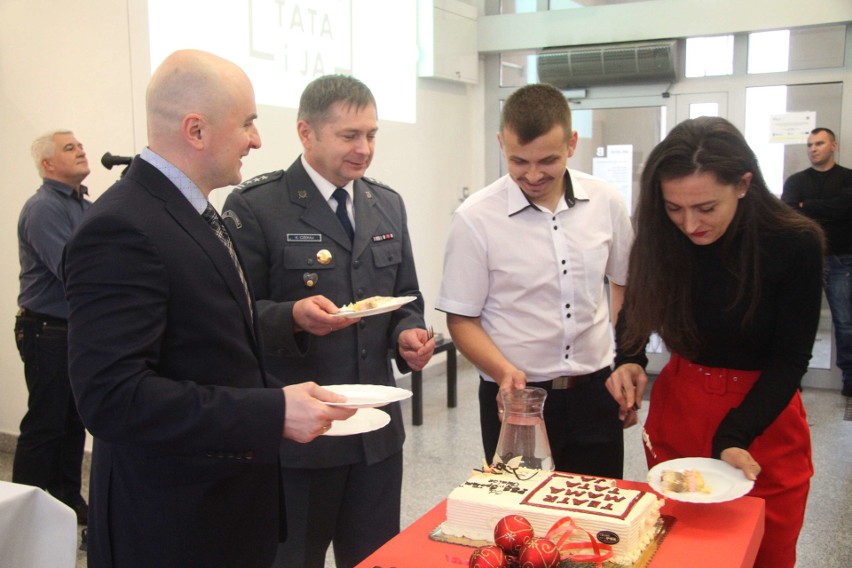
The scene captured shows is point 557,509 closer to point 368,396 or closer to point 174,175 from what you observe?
point 368,396

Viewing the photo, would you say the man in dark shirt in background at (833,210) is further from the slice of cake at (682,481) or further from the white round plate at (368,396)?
the white round plate at (368,396)

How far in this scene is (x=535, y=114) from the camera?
6.66ft

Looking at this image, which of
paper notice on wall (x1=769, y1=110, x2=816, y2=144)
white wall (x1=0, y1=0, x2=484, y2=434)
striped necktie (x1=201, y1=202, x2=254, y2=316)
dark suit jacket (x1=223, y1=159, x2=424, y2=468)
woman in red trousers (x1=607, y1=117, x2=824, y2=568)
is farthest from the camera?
paper notice on wall (x1=769, y1=110, x2=816, y2=144)

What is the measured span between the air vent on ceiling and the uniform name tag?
4434 mm

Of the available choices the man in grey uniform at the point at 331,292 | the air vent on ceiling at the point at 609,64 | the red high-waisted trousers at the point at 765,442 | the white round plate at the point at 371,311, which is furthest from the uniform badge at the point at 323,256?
the air vent on ceiling at the point at 609,64

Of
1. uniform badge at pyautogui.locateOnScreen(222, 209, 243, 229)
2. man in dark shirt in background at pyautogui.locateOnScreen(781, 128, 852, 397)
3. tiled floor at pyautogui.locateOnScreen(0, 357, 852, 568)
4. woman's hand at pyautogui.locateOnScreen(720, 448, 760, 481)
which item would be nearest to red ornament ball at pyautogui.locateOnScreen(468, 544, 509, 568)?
woman's hand at pyautogui.locateOnScreen(720, 448, 760, 481)

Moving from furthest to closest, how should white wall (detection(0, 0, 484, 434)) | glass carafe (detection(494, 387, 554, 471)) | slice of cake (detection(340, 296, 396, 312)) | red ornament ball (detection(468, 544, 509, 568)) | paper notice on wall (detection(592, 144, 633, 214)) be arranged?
paper notice on wall (detection(592, 144, 633, 214)), white wall (detection(0, 0, 484, 434)), slice of cake (detection(340, 296, 396, 312)), glass carafe (detection(494, 387, 554, 471)), red ornament ball (detection(468, 544, 509, 568))

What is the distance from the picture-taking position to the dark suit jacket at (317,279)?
6.72 ft

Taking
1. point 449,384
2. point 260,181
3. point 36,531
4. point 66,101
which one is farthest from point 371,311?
point 449,384

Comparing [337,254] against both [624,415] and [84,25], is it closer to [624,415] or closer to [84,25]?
[624,415]

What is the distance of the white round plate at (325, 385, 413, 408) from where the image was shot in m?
1.43

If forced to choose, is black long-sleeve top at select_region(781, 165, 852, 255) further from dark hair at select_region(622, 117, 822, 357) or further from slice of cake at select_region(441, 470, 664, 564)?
slice of cake at select_region(441, 470, 664, 564)

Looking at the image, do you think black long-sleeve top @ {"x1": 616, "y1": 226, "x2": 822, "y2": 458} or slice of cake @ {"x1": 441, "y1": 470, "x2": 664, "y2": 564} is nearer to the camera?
slice of cake @ {"x1": 441, "y1": 470, "x2": 664, "y2": 564}

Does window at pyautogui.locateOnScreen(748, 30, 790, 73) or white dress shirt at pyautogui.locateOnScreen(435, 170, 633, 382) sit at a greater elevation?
window at pyautogui.locateOnScreen(748, 30, 790, 73)
